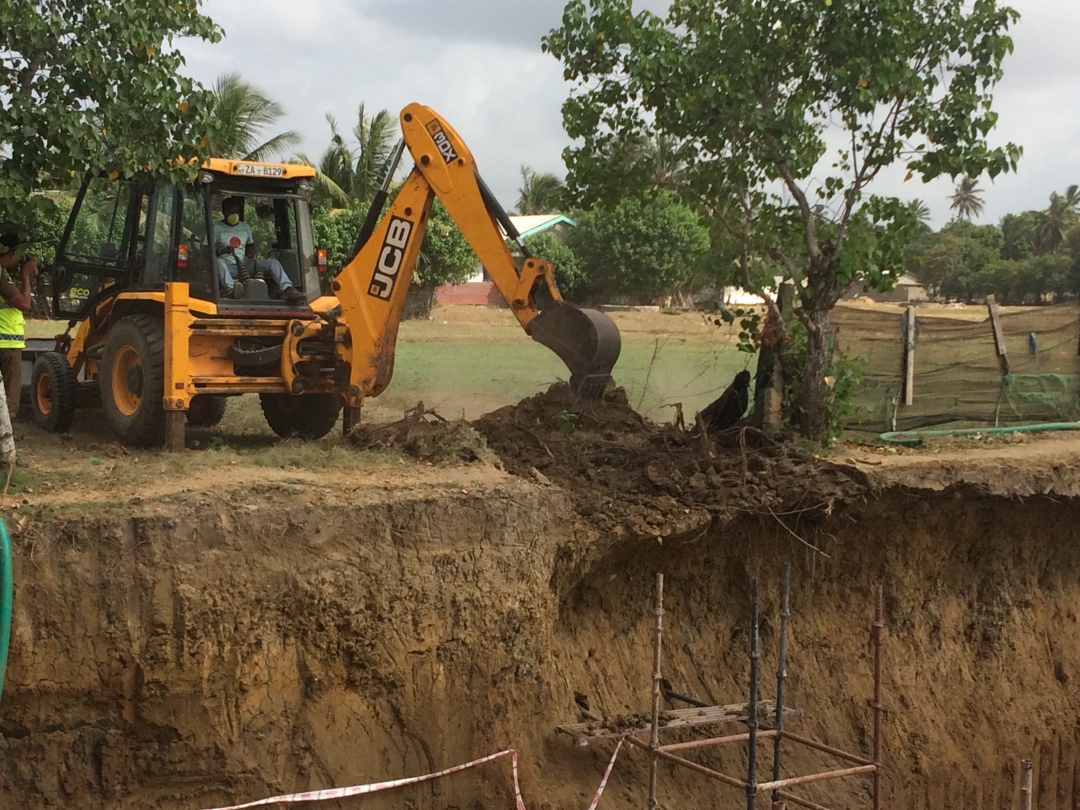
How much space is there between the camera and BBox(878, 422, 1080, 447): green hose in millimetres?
11923

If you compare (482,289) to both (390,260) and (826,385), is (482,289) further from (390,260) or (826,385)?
(390,260)

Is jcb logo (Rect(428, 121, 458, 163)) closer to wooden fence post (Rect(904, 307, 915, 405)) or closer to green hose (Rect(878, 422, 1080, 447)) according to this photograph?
green hose (Rect(878, 422, 1080, 447))

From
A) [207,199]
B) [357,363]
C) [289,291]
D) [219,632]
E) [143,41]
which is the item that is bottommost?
[219,632]

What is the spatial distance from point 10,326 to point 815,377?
7.63 metres

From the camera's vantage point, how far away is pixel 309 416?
11742 mm

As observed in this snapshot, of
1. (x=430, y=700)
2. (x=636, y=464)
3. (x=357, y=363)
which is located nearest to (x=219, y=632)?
(x=430, y=700)

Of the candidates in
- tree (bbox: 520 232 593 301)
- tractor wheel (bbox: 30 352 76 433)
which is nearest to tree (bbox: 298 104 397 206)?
tree (bbox: 520 232 593 301)

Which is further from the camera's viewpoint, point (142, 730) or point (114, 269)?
point (114, 269)

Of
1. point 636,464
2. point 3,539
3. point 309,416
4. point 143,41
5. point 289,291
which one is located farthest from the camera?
point 309,416

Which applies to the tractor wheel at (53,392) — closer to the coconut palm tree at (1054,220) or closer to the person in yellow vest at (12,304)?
the person in yellow vest at (12,304)

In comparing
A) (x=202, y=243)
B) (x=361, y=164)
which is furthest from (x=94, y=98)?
(x=361, y=164)

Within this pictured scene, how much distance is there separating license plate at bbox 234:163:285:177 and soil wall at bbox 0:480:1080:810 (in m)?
3.77

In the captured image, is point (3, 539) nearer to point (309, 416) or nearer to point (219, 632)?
point (219, 632)

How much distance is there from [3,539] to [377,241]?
5.01 meters
